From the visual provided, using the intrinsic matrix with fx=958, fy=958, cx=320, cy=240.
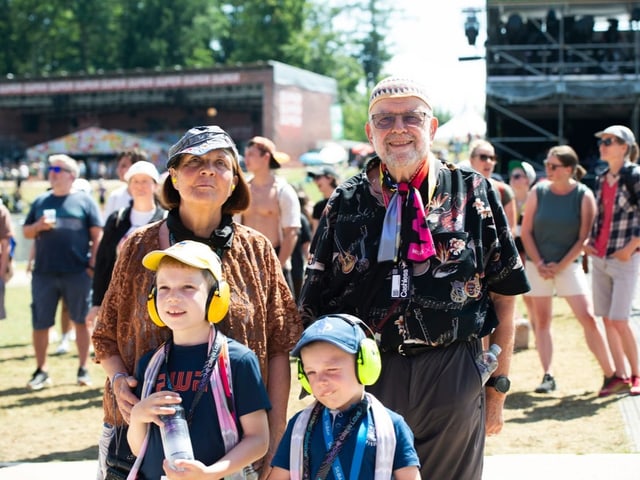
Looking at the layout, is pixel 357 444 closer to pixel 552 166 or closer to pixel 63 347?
pixel 552 166

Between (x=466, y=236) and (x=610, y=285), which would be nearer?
(x=466, y=236)

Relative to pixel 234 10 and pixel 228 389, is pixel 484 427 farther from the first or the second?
pixel 234 10

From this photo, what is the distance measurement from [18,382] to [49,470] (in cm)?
341

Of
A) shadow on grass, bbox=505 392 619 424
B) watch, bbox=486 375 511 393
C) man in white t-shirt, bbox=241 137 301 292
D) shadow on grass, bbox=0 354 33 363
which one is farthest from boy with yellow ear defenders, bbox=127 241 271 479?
shadow on grass, bbox=0 354 33 363

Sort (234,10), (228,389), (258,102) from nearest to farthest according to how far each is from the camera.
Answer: (228,389), (258,102), (234,10)

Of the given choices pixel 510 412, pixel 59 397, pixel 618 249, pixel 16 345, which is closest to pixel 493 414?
pixel 510 412

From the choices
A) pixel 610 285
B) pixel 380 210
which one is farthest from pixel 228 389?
pixel 610 285

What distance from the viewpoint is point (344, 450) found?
290 centimetres

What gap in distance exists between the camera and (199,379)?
3.16 m

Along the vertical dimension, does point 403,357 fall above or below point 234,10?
below

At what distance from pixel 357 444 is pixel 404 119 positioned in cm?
122

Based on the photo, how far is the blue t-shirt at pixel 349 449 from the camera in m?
2.87

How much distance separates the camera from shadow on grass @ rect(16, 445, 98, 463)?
6.34 meters

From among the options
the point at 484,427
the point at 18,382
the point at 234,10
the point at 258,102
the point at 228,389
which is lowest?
the point at 18,382
